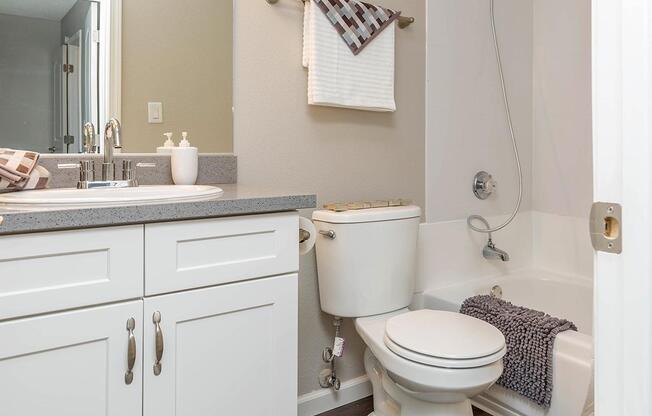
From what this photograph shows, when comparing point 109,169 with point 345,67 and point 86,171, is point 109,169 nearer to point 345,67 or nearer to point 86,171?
point 86,171

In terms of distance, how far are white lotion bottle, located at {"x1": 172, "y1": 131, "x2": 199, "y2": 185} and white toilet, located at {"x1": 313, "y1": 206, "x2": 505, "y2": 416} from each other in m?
0.47

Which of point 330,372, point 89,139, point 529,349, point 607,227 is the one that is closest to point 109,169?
point 89,139

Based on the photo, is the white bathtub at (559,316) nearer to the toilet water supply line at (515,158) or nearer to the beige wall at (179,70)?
the toilet water supply line at (515,158)

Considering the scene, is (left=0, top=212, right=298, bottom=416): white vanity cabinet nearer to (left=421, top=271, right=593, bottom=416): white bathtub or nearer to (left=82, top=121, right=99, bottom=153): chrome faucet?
(left=82, top=121, right=99, bottom=153): chrome faucet

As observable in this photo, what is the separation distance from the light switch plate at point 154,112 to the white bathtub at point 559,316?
1.35 meters

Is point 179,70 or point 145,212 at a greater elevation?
point 179,70

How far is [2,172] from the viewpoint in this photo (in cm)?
122

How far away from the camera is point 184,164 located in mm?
1608

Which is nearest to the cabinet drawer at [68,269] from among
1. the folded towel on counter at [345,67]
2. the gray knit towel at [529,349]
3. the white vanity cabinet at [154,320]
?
the white vanity cabinet at [154,320]

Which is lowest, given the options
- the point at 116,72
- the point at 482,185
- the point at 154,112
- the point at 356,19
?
the point at 482,185

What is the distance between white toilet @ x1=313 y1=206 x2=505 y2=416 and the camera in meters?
1.47

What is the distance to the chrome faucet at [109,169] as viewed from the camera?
1429 millimetres

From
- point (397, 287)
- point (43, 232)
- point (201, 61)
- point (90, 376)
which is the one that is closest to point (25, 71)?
point (201, 61)

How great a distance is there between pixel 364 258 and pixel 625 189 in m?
1.23
